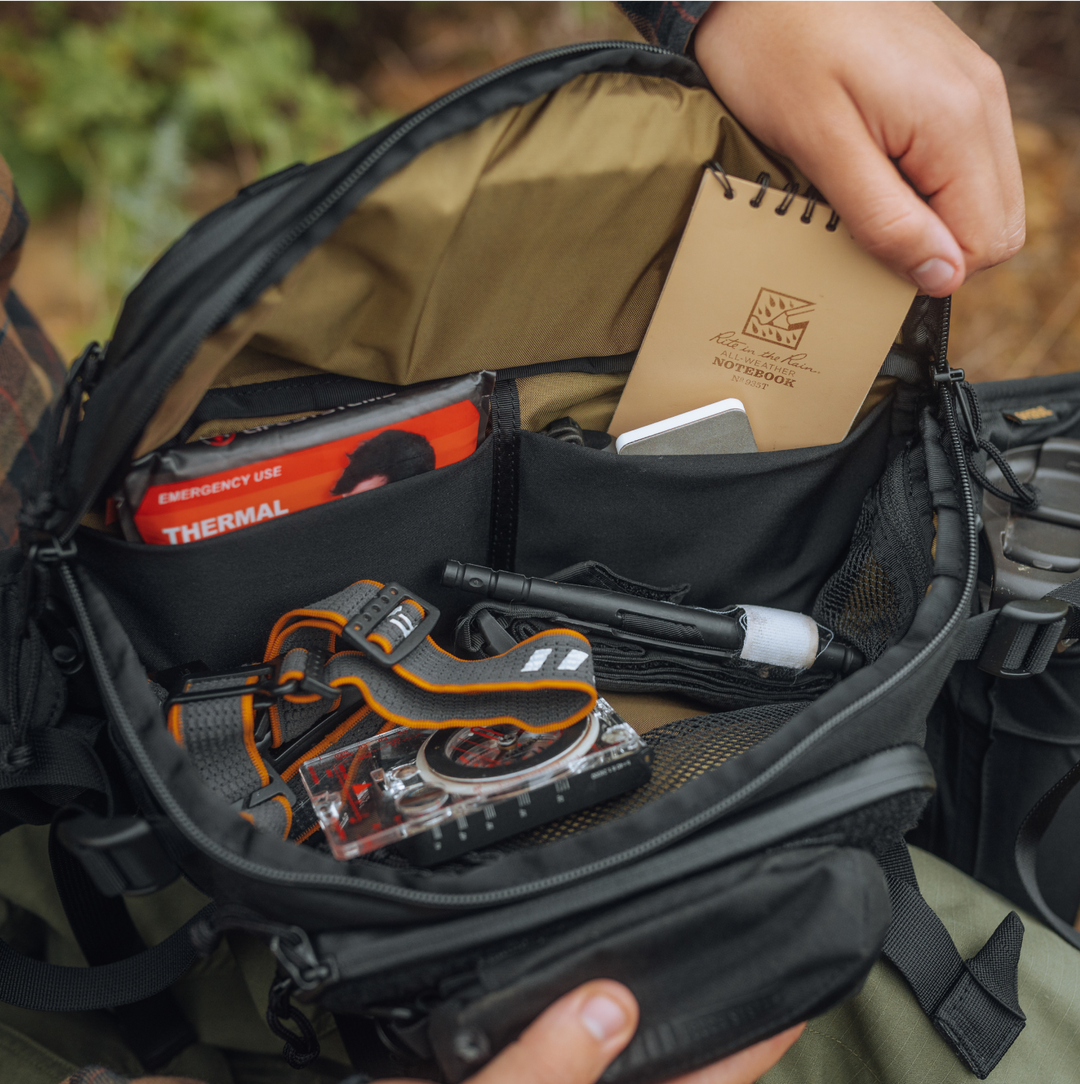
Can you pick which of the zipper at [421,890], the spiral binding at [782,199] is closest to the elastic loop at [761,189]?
the spiral binding at [782,199]

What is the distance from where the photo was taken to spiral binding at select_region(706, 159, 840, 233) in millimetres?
920

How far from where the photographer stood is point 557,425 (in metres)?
1.08

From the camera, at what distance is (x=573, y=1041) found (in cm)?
64

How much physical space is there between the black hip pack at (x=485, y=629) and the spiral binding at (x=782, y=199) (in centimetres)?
2

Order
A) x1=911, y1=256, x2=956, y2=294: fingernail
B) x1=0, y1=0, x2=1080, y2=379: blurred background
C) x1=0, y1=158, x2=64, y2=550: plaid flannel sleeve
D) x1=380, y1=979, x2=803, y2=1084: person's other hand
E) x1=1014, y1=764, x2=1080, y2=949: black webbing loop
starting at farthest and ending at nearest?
x1=0, y1=0, x2=1080, y2=379: blurred background, x1=0, y1=158, x2=64, y2=550: plaid flannel sleeve, x1=1014, y1=764, x2=1080, y2=949: black webbing loop, x1=911, y1=256, x2=956, y2=294: fingernail, x1=380, y1=979, x2=803, y2=1084: person's other hand

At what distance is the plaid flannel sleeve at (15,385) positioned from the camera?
1.12 metres

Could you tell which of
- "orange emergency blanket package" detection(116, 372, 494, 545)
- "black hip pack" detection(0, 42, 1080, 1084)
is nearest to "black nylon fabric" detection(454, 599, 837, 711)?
"black hip pack" detection(0, 42, 1080, 1084)

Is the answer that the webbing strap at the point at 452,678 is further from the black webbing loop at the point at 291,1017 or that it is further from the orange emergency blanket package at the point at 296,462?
the black webbing loop at the point at 291,1017

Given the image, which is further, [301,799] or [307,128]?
[307,128]

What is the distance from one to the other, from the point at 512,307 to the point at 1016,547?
2.45 feet

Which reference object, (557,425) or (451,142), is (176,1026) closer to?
(557,425)

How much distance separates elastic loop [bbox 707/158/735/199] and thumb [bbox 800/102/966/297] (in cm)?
9

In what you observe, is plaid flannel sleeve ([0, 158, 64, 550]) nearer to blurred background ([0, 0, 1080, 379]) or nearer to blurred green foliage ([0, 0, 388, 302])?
blurred background ([0, 0, 1080, 379])

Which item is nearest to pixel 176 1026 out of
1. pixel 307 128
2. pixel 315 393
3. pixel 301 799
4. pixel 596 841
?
pixel 301 799
